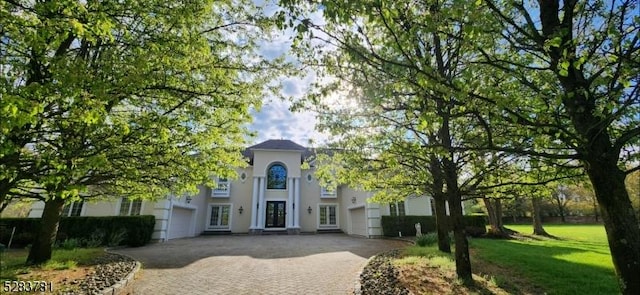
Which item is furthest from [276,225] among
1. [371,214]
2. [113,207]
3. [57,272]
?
[57,272]

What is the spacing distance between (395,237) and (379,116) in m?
13.0

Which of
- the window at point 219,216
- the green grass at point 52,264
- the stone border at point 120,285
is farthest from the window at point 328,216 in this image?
the stone border at point 120,285

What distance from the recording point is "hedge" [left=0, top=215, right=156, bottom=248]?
44.3 feet

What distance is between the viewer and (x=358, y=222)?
21.0 metres

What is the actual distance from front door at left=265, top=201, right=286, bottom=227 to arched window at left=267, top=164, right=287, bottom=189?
56.5 inches

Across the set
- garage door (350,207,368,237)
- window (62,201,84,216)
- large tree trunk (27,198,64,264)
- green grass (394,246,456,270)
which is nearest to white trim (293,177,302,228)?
garage door (350,207,368,237)

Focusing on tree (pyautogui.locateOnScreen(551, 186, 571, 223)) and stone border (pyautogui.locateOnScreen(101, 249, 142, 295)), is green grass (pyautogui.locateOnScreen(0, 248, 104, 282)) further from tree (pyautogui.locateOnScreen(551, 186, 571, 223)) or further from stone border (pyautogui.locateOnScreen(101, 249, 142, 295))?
tree (pyautogui.locateOnScreen(551, 186, 571, 223))

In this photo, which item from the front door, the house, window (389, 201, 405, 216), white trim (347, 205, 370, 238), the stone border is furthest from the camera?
the front door

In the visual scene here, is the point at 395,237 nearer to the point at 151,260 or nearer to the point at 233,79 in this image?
the point at 151,260

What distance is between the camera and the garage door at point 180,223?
17.6m

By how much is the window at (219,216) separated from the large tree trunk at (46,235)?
15.3 meters

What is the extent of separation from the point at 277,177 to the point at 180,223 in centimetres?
833

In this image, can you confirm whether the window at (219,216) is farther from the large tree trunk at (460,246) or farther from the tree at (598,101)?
the tree at (598,101)

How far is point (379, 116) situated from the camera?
7.18 metres
